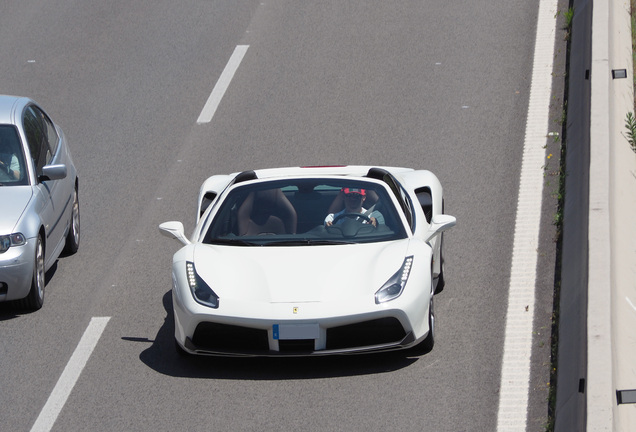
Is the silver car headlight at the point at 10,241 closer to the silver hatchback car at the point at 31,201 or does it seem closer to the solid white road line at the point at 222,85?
the silver hatchback car at the point at 31,201

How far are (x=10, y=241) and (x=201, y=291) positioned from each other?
6.94 ft

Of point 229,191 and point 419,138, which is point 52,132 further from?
point 419,138

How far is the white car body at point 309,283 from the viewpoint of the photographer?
25.2 feet

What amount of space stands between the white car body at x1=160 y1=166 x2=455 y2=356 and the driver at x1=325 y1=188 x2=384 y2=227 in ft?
0.16

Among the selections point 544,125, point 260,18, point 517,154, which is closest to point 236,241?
point 517,154

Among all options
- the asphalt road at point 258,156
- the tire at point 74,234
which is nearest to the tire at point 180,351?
the asphalt road at point 258,156

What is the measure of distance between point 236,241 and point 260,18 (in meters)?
9.70

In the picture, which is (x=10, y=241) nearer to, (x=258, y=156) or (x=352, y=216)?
(x=352, y=216)

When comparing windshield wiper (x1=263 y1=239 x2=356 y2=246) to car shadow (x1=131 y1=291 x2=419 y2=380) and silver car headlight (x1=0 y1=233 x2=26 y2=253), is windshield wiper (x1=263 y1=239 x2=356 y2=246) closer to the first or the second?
car shadow (x1=131 y1=291 x2=419 y2=380)

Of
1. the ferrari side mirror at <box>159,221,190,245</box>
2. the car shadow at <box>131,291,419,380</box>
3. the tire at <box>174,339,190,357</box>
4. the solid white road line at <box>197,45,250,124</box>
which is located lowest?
the car shadow at <box>131,291,419,380</box>

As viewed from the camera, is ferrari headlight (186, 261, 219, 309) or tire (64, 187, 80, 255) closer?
ferrari headlight (186, 261, 219, 309)

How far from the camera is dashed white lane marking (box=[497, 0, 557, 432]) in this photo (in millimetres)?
7578

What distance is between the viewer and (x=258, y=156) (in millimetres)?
13227

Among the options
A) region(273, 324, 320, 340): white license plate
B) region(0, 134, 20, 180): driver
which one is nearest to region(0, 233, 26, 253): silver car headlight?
region(0, 134, 20, 180): driver
